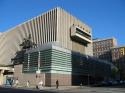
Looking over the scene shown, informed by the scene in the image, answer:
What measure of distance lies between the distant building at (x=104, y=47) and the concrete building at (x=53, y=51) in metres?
66.2

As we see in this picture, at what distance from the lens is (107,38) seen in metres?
188

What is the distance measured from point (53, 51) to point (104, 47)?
118 metres

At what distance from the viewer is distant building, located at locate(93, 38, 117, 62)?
594 ft

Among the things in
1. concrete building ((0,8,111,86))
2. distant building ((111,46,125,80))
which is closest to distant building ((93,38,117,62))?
distant building ((111,46,125,80))

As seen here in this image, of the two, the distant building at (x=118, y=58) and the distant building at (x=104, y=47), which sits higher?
the distant building at (x=104, y=47)

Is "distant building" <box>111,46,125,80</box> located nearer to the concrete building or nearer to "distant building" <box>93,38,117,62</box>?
"distant building" <box>93,38,117,62</box>

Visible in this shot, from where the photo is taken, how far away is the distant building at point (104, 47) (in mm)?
181000

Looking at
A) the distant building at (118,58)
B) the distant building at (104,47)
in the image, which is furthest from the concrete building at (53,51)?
the distant building at (104,47)

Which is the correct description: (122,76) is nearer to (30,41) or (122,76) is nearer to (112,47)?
(112,47)

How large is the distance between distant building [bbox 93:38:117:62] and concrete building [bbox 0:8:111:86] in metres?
66.2

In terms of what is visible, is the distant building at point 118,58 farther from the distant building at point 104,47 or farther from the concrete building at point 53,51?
the concrete building at point 53,51

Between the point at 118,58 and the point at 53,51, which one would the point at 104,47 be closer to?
the point at 118,58

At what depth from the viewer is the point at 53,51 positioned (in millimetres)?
73125

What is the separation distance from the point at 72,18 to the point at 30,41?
1721 cm
